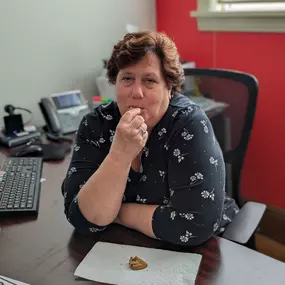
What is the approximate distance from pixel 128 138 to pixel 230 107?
0.80 metres

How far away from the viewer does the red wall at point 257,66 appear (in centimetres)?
214

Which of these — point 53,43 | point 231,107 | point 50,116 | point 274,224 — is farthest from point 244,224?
point 53,43

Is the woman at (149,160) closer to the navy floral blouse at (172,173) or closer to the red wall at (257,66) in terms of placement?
the navy floral blouse at (172,173)

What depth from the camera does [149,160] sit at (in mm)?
1191

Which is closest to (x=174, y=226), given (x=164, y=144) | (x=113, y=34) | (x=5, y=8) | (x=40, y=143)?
(x=164, y=144)

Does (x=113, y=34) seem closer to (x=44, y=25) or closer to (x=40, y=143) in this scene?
(x=44, y=25)

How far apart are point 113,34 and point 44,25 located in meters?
0.46

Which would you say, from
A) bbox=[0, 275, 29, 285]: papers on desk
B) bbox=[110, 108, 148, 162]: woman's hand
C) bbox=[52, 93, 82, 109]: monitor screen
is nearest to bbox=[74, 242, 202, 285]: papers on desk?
bbox=[0, 275, 29, 285]: papers on desk

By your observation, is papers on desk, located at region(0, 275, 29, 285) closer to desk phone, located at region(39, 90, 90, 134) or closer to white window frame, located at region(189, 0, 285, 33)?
desk phone, located at region(39, 90, 90, 134)

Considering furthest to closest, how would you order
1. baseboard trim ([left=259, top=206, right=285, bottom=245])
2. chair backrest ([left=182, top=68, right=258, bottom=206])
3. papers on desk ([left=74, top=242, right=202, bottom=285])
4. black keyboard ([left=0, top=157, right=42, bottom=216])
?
baseboard trim ([left=259, top=206, right=285, bottom=245]) → chair backrest ([left=182, top=68, right=258, bottom=206]) → black keyboard ([left=0, top=157, right=42, bottom=216]) → papers on desk ([left=74, top=242, right=202, bottom=285])

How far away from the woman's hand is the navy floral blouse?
0.48 feet

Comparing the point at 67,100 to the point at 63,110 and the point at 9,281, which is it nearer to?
the point at 63,110

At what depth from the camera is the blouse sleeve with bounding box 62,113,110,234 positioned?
1.11 meters

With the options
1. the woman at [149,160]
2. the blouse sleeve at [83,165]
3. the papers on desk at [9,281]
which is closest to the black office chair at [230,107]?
the woman at [149,160]
